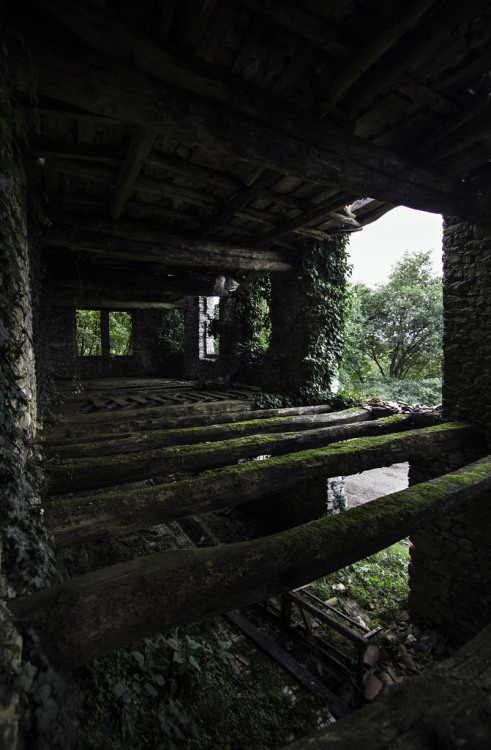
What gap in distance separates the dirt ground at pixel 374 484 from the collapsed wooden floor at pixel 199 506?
4256 millimetres

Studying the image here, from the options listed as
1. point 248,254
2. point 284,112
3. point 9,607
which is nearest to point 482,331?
point 284,112

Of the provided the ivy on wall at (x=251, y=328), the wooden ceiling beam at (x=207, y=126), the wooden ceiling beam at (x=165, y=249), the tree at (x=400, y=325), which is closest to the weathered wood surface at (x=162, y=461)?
the wooden ceiling beam at (x=207, y=126)

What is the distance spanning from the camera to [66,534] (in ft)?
6.22

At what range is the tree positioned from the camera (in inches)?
579

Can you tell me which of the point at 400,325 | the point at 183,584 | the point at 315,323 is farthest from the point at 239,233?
the point at 400,325

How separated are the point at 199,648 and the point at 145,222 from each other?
202 inches

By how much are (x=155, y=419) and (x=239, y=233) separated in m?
3.17

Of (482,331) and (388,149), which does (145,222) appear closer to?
(388,149)

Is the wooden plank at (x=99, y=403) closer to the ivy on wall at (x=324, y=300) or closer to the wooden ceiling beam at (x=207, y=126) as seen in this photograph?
the ivy on wall at (x=324, y=300)

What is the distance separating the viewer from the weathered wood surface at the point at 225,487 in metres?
1.98

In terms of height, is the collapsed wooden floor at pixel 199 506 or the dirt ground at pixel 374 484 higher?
the collapsed wooden floor at pixel 199 506

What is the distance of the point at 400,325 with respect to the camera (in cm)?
1522

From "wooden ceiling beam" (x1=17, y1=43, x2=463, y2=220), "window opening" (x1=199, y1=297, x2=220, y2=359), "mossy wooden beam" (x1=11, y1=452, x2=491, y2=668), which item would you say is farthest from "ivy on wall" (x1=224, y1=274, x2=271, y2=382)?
"mossy wooden beam" (x1=11, y1=452, x2=491, y2=668)

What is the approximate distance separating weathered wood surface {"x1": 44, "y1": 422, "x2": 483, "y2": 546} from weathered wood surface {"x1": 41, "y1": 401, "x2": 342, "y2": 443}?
114 cm
